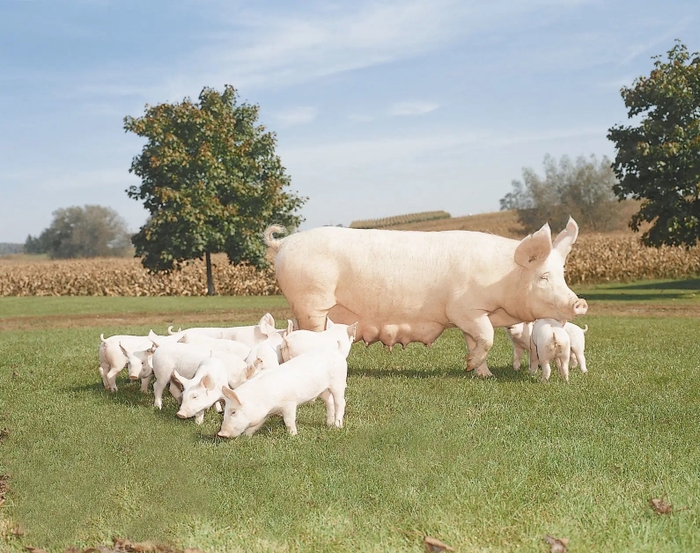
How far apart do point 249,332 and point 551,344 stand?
3.60 metres

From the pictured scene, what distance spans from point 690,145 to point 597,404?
20677 millimetres

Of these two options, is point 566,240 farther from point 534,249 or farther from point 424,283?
point 424,283

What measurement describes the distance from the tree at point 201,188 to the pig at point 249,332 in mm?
23327

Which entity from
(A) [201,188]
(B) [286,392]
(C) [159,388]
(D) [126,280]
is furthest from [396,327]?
(D) [126,280]

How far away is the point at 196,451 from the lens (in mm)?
6055

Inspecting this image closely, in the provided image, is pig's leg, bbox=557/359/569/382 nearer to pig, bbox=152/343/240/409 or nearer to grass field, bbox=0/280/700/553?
grass field, bbox=0/280/700/553

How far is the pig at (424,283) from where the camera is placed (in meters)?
8.96

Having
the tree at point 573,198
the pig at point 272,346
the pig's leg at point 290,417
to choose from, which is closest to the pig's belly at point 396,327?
the pig at point 272,346

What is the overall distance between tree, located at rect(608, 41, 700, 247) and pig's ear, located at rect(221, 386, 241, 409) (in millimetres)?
22639

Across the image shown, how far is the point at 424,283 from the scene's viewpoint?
911cm

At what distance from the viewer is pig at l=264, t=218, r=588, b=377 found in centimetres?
896

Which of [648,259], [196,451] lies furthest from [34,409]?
[648,259]

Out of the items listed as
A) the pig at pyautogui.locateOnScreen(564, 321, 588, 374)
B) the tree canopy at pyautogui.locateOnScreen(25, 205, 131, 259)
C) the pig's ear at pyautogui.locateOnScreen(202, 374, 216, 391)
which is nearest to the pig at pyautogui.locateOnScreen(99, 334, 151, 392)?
the pig's ear at pyautogui.locateOnScreen(202, 374, 216, 391)

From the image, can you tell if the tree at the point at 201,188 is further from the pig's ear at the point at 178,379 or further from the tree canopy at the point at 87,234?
the tree canopy at the point at 87,234
